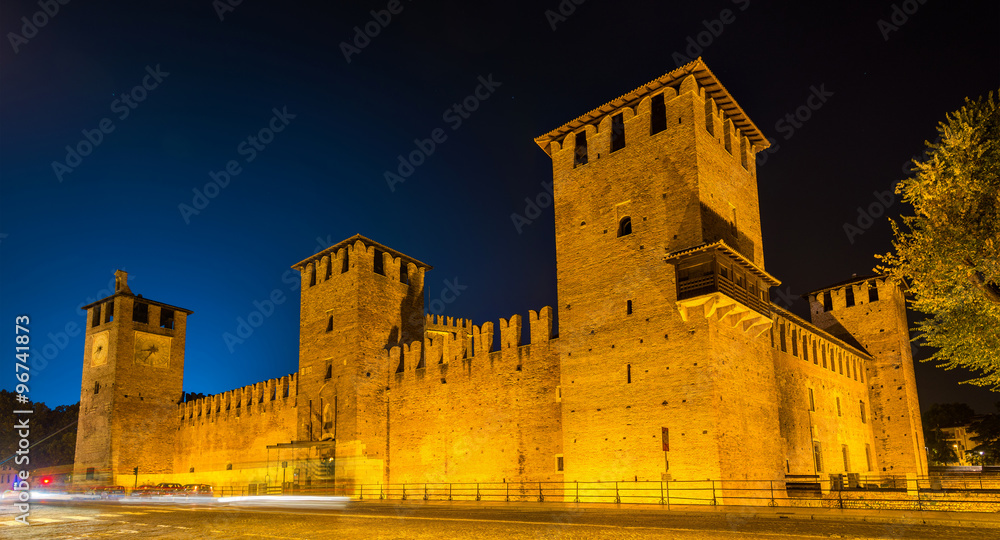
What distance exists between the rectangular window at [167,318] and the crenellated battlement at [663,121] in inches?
1342

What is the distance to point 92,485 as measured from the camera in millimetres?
42188

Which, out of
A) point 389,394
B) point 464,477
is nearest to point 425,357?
point 389,394

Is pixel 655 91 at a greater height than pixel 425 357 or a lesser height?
greater

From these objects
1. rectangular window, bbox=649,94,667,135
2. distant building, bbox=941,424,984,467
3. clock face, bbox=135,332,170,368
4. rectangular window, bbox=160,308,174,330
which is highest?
rectangular window, bbox=649,94,667,135

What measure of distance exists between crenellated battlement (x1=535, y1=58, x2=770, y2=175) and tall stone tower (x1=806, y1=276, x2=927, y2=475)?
14169 millimetres

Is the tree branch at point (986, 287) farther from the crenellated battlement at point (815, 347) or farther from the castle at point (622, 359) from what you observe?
the crenellated battlement at point (815, 347)

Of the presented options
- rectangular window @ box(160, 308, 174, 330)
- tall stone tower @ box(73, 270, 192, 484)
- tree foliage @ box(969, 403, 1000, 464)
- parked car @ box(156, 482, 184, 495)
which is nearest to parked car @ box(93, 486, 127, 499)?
tall stone tower @ box(73, 270, 192, 484)

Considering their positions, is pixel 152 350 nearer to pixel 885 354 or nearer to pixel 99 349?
pixel 99 349

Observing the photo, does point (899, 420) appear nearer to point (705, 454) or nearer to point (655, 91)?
point (705, 454)

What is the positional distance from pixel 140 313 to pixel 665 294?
39000 millimetres

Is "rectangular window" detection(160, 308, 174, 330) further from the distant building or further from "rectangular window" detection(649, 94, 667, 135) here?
the distant building

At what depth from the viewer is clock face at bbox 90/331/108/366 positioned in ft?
147

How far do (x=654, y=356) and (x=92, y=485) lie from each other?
1515 inches

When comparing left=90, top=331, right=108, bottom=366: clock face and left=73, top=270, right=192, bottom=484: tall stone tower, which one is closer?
left=73, top=270, right=192, bottom=484: tall stone tower
